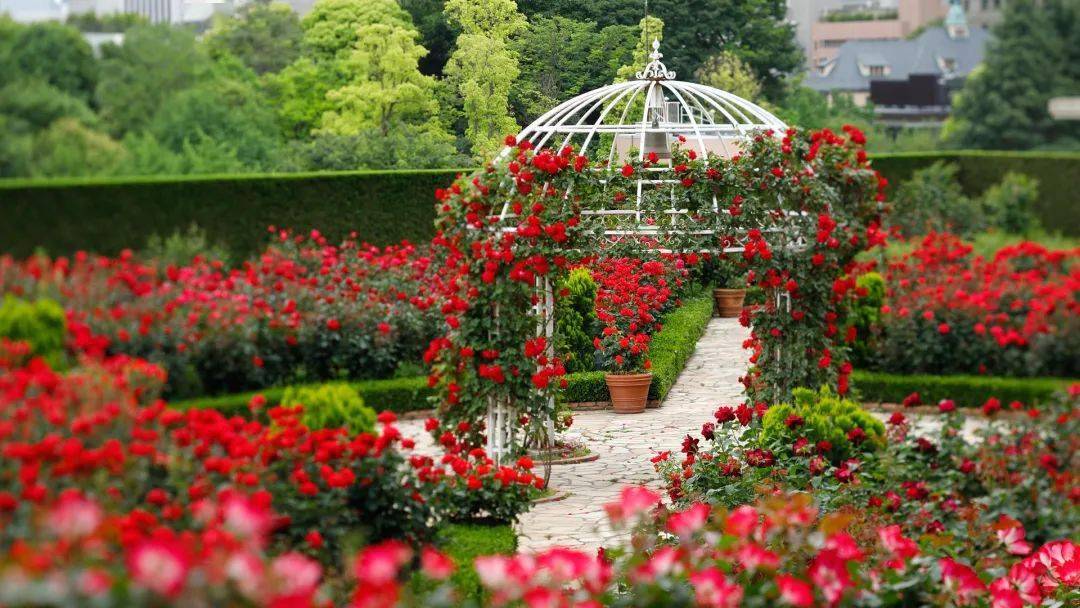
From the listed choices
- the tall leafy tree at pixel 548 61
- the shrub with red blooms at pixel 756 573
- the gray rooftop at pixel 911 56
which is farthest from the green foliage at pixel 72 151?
the tall leafy tree at pixel 548 61

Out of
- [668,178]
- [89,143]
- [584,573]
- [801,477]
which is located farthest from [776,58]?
[584,573]

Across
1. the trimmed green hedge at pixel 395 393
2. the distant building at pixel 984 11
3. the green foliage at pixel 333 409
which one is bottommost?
the trimmed green hedge at pixel 395 393

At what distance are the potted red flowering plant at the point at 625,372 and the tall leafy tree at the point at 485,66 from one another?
2.02 metres

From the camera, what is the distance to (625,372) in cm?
975

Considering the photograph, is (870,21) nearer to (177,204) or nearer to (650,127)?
→ (177,204)

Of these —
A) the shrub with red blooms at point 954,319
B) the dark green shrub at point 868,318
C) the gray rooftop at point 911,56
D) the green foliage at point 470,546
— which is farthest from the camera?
the dark green shrub at point 868,318

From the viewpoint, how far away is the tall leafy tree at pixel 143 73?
12.6 feet

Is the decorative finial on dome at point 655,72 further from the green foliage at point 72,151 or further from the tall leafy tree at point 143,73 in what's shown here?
the green foliage at point 72,151

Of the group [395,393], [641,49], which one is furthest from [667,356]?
[641,49]

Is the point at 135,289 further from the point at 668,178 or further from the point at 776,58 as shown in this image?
the point at 776,58

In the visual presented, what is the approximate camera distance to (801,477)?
18.7ft

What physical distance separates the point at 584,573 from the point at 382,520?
5.95 feet

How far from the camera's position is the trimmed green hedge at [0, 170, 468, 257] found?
127 inches

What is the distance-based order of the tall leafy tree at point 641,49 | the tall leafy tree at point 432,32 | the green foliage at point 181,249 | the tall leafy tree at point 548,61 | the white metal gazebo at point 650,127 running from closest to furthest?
the green foliage at point 181,249
the white metal gazebo at point 650,127
the tall leafy tree at point 432,32
the tall leafy tree at point 548,61
the tall leafy tree at point 641,49
